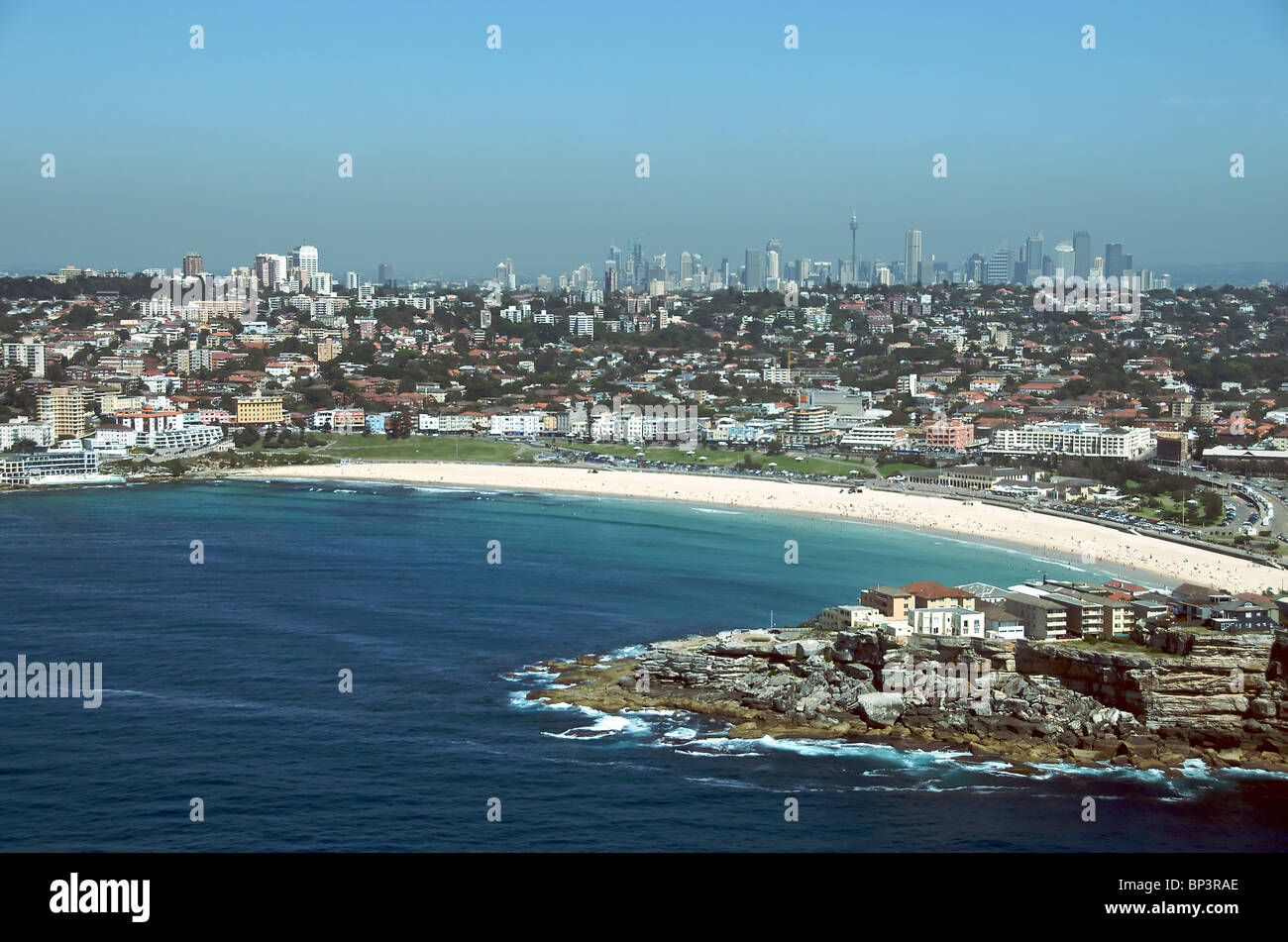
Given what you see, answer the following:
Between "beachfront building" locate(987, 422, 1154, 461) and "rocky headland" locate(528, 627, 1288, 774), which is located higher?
"beachfront building" locate(987, 422, 1154, 461)

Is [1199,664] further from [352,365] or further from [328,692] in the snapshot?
[352,365]

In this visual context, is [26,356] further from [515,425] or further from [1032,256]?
[1032,256]

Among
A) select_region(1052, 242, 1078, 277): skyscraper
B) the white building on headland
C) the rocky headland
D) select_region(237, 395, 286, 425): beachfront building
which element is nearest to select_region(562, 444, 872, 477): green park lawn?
select_region(237, 395, 286, 425): beachfront building

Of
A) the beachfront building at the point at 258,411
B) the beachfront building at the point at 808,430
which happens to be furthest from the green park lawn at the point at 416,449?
the beachfront building at the point at 808,430

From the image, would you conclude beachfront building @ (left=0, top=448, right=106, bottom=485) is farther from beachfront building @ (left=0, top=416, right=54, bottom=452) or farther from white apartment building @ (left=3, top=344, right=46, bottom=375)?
white apartment building @ (left=3, top=344, right=46, bottom=375)

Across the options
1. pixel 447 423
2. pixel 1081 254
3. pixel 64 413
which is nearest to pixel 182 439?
pixel 64 413

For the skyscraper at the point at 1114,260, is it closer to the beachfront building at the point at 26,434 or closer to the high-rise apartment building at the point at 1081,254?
the high-rise apartment building at the point at 1081,254

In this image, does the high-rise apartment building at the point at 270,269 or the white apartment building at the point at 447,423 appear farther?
the high-rise apartment building at the point at 270,269
